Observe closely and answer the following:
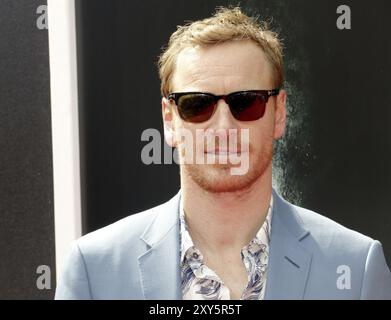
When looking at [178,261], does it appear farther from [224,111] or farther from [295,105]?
[295,105]

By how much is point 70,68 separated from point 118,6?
227mm

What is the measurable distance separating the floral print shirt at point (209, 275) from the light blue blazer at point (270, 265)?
0.03 metres

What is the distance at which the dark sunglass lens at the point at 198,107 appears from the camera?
47.7 inches

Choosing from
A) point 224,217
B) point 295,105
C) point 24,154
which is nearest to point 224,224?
point 224,217

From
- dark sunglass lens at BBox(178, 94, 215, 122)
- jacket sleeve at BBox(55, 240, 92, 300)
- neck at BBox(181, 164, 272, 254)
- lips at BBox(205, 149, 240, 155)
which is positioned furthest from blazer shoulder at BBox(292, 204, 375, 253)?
jacket sleeve at BBox(55, 240, 92, 300)

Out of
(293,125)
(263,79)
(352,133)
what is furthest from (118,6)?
(352,133)

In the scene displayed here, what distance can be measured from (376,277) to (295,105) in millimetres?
520

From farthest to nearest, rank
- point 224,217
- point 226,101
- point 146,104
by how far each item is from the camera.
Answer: point 146,104 → point 224,217 → point 226,101

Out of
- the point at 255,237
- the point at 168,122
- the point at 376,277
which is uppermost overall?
the point at 168,122

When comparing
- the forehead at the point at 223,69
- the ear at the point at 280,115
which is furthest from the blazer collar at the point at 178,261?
the forehead at the point at 223,69

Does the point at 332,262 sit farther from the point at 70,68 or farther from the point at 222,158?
the point at 70,68

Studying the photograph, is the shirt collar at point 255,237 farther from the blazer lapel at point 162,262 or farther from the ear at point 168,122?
the ear at point 168,122

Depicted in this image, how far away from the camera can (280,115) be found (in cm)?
133

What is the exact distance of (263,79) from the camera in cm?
125
